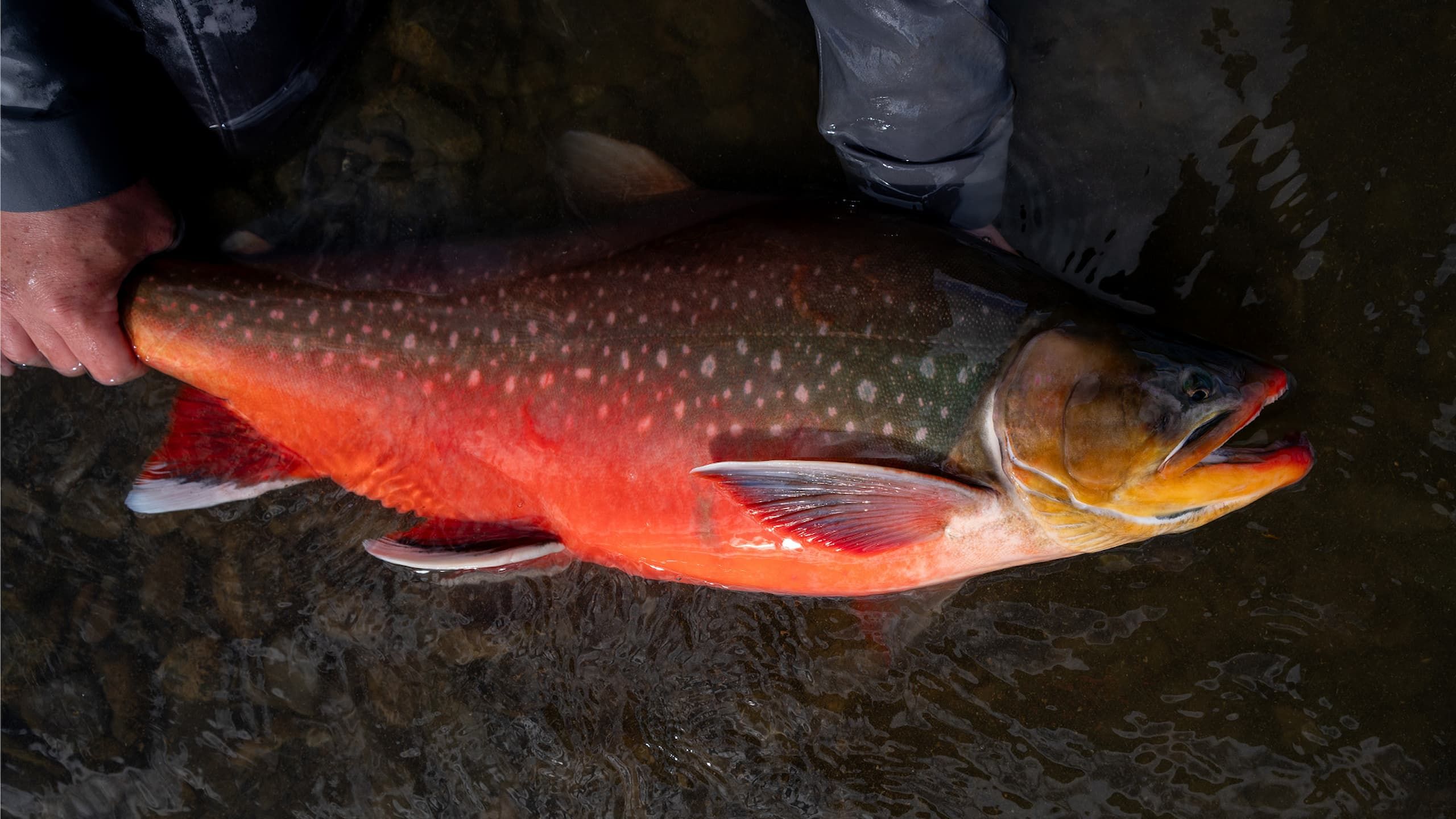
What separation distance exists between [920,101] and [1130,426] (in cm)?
103

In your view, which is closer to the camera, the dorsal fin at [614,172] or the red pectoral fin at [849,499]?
the red pectoral fin at [849,499]

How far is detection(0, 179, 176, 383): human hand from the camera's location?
244 cm

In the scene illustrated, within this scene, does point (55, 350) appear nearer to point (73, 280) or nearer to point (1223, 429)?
point (73, 280)

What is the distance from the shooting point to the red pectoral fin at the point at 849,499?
6.70ft

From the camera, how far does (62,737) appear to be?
9.84 ft

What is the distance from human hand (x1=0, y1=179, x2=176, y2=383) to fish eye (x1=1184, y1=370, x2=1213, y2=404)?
9.74ft

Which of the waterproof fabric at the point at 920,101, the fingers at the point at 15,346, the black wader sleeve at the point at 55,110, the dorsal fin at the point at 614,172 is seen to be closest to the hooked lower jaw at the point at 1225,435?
the waterproof fabric at the point at 920,101

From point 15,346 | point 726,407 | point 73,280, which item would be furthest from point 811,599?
point 15,346

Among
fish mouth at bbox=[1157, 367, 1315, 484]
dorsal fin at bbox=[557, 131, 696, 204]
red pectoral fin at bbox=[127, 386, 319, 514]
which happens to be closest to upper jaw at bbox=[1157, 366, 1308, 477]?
fish mouth at bbox=[1157, 367, 1315, 484]

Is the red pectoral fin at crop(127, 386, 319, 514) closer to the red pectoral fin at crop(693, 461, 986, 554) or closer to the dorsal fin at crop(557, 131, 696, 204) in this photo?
the dorsal fin at crop(557, 131, 696, 204)

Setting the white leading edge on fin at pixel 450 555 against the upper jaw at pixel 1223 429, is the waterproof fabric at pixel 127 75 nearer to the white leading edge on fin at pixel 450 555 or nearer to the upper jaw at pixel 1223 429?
the white leading edge on fin at pixel 450 555

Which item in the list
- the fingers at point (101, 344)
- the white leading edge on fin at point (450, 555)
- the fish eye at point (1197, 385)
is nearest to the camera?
Result: the fish eye at point (1197, 385)

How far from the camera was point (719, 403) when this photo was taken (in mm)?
2172

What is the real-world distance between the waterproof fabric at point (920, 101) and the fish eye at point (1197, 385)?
2.51 ft
